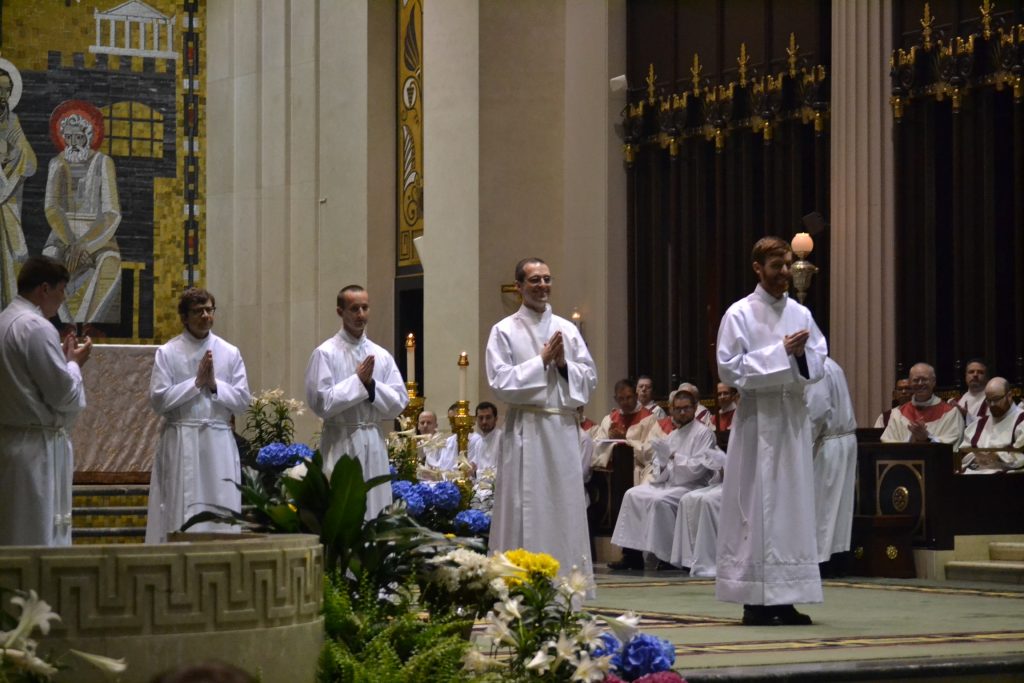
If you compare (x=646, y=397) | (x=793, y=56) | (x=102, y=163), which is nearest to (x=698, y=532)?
(x=646, y=397)

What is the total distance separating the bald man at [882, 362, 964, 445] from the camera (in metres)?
13.3

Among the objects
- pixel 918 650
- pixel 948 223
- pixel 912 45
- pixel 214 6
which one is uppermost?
pixel 214 6

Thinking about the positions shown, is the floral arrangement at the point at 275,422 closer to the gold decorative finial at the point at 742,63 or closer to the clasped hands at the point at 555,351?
the clasped hands at the point at 555,351

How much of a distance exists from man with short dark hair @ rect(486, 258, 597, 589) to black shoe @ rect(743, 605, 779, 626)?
87 centimetres

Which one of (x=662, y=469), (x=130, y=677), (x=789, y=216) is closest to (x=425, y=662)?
(x=130, y=677)

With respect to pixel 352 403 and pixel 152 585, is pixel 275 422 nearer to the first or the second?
pixel 352 403

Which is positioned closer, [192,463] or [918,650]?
[918,650]

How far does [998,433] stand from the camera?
12867 mm

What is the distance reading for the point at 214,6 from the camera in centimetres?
1845

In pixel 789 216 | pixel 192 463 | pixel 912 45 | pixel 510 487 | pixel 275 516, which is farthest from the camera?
pixel 789 216

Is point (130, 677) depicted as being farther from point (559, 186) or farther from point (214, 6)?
point (214, 6)

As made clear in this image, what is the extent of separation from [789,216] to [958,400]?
A: 2.93 metres

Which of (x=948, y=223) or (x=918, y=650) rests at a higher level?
(x=948, y=223)

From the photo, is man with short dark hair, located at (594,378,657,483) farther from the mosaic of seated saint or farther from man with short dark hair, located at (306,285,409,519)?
the mosaic of seated saint
